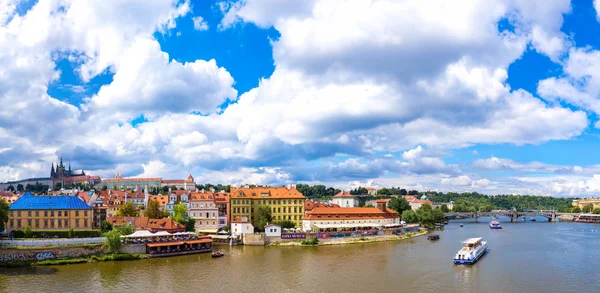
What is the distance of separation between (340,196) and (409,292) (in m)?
99.8

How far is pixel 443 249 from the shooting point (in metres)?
65.1

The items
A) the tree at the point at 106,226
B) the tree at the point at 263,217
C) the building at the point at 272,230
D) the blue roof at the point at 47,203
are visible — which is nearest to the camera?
Result: the blue roof at the point at 47,203

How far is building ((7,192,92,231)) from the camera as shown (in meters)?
59.6

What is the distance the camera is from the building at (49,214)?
196ft

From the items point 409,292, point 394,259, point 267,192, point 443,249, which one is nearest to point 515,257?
point 443,249

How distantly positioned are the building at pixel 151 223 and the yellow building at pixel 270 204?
15589 millimetres

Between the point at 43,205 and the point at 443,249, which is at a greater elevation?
the point at 43,205

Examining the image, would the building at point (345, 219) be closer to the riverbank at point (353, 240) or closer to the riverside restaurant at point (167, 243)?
the riverbank at point (353, 240)

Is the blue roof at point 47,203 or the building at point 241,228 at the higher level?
the blue roof at point 47,203

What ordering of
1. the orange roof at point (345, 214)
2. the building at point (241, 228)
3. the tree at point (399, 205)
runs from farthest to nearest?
the tree at point (399, 205) < the orange roof at point (345, 214) < the building at point (241, 228)

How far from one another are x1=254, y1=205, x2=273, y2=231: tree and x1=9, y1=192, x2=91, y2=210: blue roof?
83.1 ft

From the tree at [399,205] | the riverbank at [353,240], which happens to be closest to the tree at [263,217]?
the riverbank at [353,240]

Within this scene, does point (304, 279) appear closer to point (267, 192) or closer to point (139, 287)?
point (139, 287)

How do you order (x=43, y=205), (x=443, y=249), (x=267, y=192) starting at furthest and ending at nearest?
1. (x=267, y=192)
2. (x=443, y=249)
3. (x=43, y=205)
